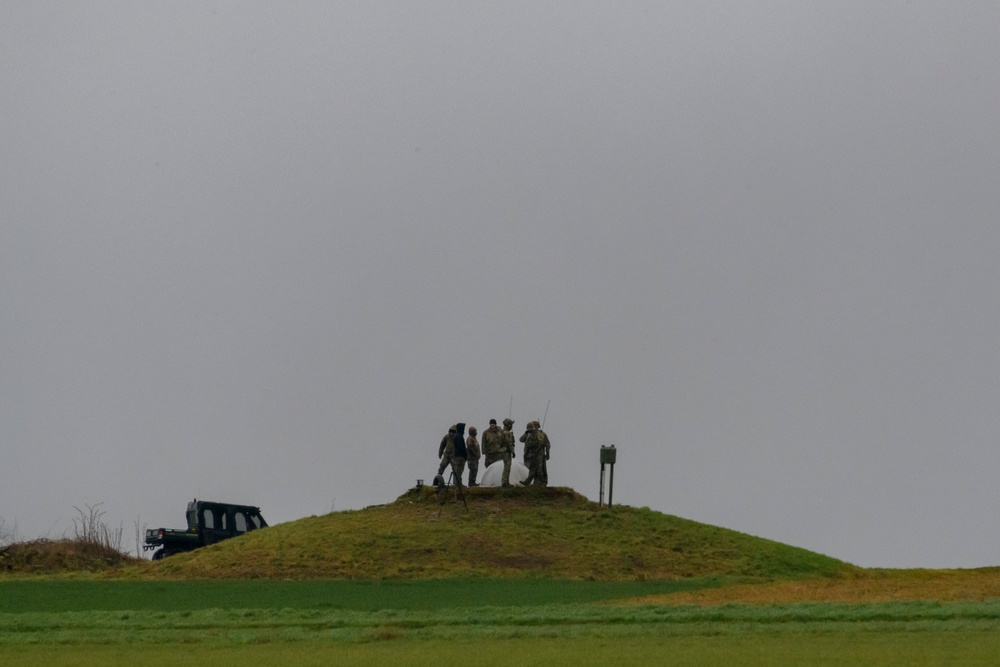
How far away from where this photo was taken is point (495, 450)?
3997 centimetres

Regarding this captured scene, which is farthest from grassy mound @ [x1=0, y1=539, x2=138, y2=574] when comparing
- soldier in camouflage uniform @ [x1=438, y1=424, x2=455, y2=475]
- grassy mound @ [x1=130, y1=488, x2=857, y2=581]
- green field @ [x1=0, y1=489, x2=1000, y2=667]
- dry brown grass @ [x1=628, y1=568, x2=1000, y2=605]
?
dry brown grass @ [x1=628, y1=568, x2=1000, y2=605]

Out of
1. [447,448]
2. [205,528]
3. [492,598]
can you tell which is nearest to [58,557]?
[205,528]

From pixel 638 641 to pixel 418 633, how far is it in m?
3.64

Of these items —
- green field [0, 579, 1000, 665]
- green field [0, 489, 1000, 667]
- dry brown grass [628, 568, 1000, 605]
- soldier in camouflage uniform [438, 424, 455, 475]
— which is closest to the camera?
green field [0, 579, 1000, 665]

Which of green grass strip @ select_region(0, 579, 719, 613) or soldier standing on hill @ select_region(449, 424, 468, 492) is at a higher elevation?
soldier standing on hill @ select_region(449, 424, 468, 492)

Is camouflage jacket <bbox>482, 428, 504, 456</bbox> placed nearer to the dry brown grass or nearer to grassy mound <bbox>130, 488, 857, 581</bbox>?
grassy mound <bbox>130, 488, 857, 581</bbox>

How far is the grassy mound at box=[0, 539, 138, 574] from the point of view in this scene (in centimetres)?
4038

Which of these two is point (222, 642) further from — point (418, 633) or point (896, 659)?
point (896, 659)

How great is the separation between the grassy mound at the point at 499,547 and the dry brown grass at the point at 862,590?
11.6ft

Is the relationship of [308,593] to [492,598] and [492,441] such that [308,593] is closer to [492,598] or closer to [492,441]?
[492,598]

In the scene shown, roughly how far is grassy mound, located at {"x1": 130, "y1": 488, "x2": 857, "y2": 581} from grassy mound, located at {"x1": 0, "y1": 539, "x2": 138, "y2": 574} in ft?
17.0

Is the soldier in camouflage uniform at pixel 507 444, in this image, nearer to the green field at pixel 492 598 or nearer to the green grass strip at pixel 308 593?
the green field at pixel 492 598

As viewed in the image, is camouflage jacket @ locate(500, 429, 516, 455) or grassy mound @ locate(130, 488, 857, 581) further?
camouflage jacket @ locate(500, 429, 516, 455)

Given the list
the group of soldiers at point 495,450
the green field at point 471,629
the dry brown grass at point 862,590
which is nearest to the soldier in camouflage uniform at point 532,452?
the group of soldiers at point 495,450
